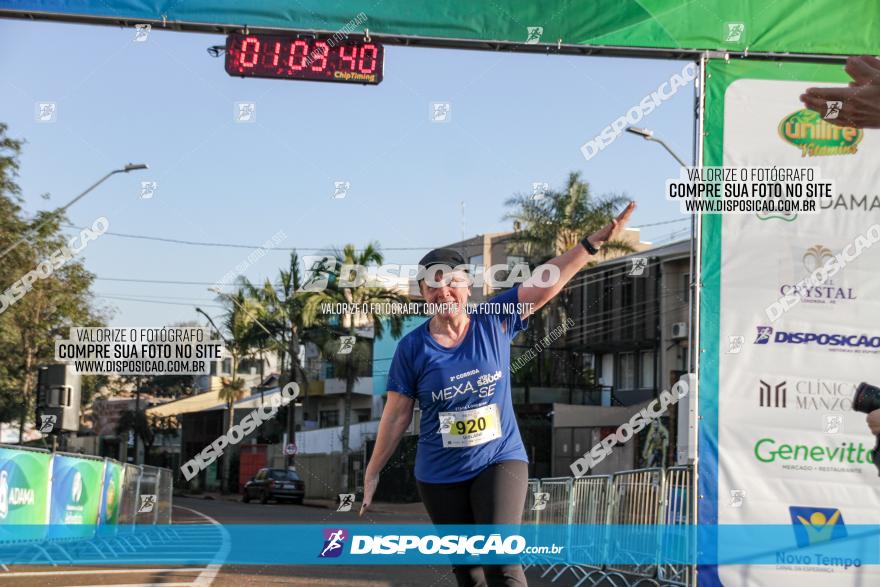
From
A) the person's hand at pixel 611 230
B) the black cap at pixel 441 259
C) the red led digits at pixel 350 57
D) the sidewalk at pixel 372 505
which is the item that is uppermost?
the red led digits at pixel 350 57

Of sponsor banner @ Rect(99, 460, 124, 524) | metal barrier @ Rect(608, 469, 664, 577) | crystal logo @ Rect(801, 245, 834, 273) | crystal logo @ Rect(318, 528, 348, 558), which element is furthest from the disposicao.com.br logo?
sponsor banner @ Rect(99, 460, 124, 524)

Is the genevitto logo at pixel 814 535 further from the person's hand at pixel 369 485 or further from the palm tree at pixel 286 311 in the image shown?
the palm tree at pixel 286 311

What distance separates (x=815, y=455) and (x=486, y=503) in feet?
13.6

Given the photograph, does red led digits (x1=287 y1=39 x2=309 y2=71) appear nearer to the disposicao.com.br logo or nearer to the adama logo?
the disposicao.com.br logo

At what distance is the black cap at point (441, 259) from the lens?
500 centimetres

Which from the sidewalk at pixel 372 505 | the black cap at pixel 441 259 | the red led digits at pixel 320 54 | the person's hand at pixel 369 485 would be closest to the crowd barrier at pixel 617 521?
the person's hand at pixel 369 485

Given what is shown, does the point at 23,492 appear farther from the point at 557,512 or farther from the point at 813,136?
the point at 813,136

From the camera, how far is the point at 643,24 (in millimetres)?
8172

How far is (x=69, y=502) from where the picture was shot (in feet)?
36.8

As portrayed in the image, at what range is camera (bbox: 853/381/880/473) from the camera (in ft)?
25.5

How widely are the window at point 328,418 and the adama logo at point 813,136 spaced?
44551 mm

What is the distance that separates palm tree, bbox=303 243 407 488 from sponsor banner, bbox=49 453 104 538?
1835cm

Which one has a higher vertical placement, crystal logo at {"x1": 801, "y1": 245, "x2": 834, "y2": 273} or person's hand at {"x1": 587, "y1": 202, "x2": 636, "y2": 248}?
crystal logo at {"x1": 801, "y1": 245, "x2": 834, "y2": 273}

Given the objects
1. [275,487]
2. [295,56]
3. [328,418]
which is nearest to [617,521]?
[295,56]
